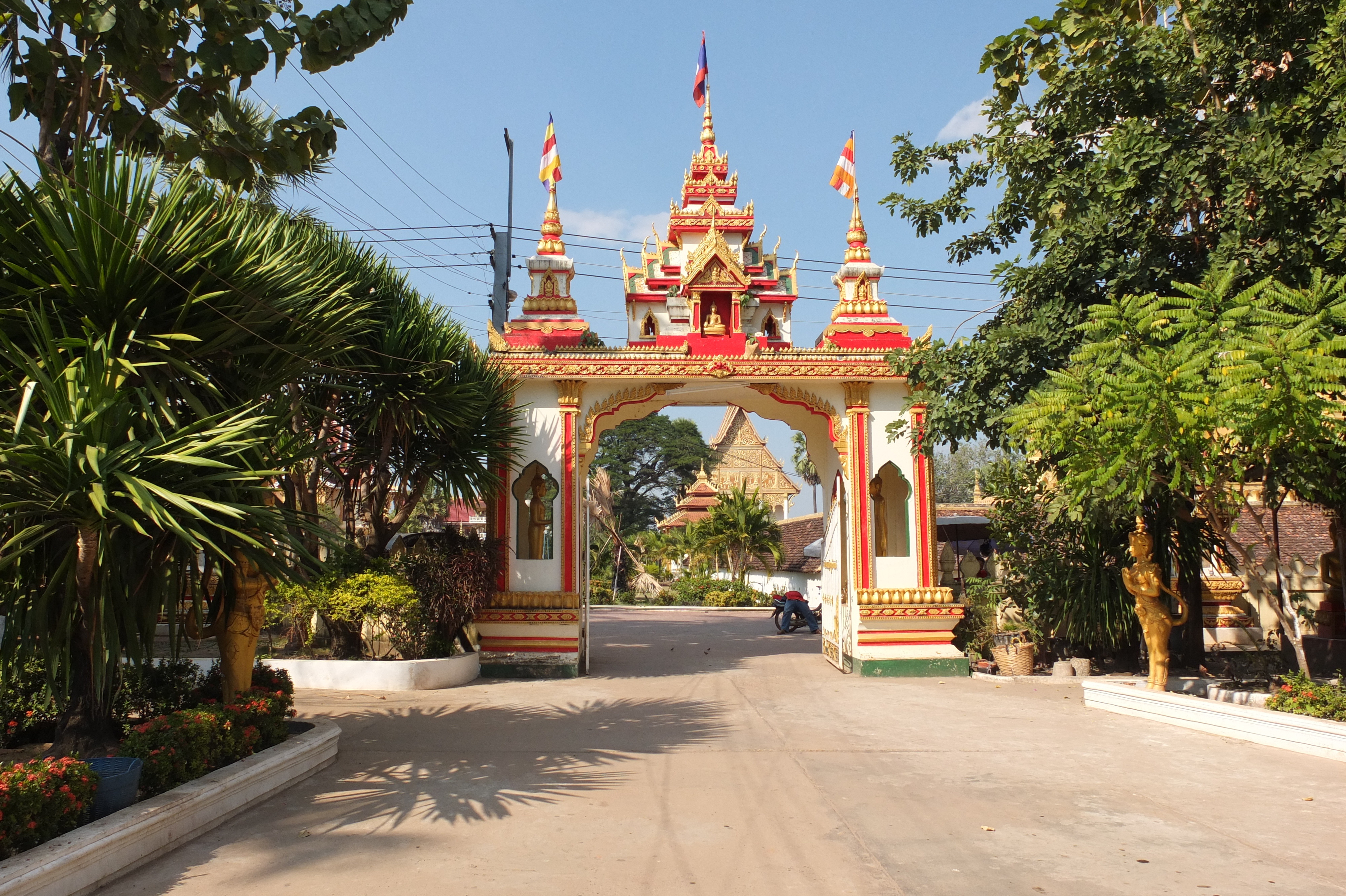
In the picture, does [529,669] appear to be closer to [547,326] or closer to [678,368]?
[678,368]

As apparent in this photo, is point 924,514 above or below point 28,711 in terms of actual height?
above

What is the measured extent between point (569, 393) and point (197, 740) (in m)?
7.27

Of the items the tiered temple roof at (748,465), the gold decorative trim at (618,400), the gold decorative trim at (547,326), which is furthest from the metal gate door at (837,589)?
the tiered temple roof at (748,465)

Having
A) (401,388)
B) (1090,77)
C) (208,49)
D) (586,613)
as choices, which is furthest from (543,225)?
(208,49)

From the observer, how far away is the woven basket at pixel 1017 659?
1131 centimetres

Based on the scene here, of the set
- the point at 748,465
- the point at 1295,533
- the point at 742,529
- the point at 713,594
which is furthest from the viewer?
the point at 748,465

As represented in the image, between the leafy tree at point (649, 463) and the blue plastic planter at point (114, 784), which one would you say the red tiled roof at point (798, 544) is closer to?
the leafy tree at point (649, 463)

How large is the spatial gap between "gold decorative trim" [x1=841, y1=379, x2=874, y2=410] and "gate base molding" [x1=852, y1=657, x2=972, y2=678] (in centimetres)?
326

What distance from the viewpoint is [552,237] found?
1327 cm

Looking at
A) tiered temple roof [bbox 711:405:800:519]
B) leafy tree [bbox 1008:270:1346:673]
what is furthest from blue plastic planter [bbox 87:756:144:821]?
tiered temple roof [bbox 711:405:800:519]

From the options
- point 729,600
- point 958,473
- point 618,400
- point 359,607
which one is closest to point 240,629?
point 359,607

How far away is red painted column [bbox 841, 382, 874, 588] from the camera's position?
12.0 m

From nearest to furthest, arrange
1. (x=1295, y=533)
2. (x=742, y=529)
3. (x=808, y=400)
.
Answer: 1. (x=808, y=400)
2. (x=1295, y=533)
3. (x=742, y=529)

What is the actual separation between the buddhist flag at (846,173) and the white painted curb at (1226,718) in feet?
25.4
